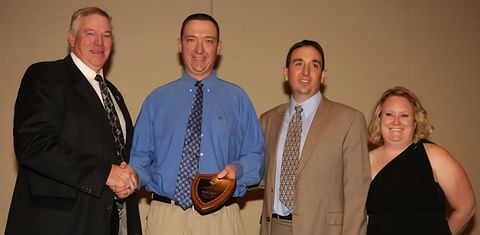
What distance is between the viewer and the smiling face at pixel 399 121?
113 inches

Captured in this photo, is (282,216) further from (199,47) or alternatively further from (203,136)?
(199,47)

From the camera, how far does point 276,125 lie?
121 inches

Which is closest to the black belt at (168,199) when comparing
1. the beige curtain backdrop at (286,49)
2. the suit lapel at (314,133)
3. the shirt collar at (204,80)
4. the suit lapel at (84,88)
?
the suit lapel at (314,133)

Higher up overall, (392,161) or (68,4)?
(68,4)

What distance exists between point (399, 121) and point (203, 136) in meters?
1.14

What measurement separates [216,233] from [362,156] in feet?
3.05

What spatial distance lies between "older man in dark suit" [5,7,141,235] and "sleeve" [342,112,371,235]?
1173mm

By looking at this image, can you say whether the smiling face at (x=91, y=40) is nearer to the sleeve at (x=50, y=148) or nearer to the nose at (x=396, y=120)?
the sleeve at (x=50, y=148)

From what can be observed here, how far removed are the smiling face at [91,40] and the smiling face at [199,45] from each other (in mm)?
455

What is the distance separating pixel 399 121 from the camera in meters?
2.89

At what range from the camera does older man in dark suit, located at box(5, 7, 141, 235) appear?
2.36 metres

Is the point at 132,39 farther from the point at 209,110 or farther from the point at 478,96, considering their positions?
the point at 478,96

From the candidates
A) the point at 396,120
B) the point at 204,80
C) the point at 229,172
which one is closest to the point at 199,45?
the point at 204,80

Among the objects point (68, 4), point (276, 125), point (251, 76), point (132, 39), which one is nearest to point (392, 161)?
point (276, 125)
